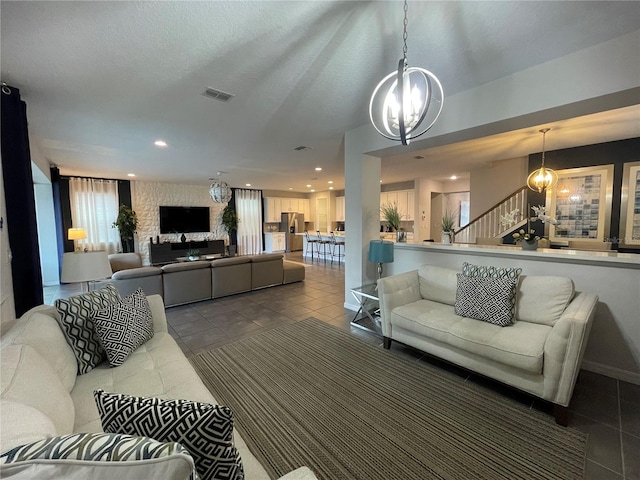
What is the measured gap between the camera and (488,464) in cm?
154

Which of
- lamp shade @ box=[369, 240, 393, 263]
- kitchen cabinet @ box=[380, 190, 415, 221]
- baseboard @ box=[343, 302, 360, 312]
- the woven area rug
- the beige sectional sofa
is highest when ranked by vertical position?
kitchen cabinet @ box=[380, 190, 415, 221]

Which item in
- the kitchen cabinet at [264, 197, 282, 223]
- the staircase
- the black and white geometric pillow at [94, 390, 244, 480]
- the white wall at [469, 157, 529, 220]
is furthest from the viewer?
the kitchen cabinet at [264, 197, 282, 223]

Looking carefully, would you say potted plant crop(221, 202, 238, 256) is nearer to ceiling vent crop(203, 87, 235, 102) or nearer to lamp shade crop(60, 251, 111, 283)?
ceiling vent crop(203, 87, 235, 102)

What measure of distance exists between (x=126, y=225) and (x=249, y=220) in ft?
12.9

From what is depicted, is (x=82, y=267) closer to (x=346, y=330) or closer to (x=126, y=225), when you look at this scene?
(x=346, y=330)

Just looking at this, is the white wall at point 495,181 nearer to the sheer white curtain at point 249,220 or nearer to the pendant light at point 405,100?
the pendant light at point 405,100

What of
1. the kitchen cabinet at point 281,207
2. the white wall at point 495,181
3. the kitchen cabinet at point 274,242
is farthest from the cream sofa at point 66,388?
the kitchen cabinet at point 281,207

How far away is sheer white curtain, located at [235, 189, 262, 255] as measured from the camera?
10094 mm

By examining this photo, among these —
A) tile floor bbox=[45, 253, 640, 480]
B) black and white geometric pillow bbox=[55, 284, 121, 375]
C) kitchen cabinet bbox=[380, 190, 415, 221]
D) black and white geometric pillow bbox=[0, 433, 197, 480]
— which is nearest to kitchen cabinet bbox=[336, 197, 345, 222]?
kitchen cabinet bbox=[380, 190, 415, 221]

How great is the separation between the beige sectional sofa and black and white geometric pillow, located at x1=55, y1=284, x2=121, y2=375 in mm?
2408

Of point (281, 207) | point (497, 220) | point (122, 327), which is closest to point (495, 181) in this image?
point (497, 220)

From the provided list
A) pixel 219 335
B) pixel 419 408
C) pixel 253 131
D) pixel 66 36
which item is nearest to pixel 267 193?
pixel 253 131

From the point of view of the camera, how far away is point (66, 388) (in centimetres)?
142

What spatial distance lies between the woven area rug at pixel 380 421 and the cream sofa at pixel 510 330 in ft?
0.72
